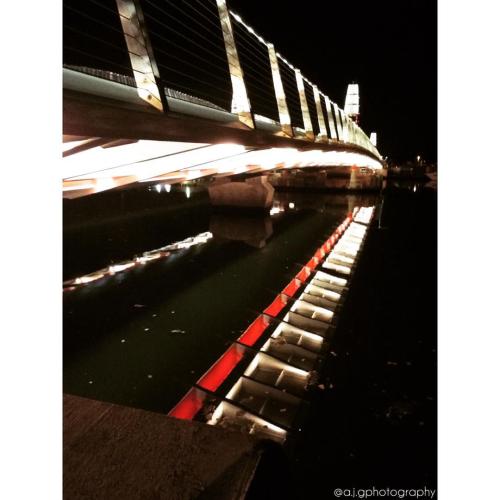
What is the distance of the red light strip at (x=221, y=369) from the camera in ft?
10.7

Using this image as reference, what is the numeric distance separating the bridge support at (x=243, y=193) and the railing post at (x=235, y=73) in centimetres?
951

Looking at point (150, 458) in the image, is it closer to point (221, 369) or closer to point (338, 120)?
point (221, 369)

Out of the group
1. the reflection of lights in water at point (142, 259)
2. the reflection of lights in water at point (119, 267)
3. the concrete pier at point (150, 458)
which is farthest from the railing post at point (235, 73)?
the reflection of lights in water at point (119, 267)

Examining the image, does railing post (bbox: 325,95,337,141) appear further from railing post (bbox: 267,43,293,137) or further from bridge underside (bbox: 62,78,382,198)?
bridge underside (bbox: 62,78,382,198)

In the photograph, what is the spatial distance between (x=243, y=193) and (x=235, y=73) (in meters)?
10.1

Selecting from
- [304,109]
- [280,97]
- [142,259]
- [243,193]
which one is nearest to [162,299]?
[142,259]

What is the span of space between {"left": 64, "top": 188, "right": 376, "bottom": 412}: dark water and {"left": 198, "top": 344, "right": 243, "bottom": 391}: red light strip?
8 cm

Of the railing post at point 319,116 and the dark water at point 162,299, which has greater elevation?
the railing post at point 319,116

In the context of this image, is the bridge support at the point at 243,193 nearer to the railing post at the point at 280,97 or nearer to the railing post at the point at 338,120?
the railing post at the point at 338,120

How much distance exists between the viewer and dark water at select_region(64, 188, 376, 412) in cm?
335
